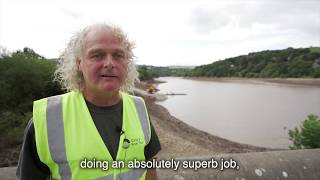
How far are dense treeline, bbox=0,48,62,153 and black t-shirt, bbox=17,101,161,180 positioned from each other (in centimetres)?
1233

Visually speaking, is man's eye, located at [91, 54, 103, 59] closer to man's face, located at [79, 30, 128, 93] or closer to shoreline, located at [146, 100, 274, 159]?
man's face, located at [79, 30, 128, 93]

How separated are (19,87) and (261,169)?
15.7 meters

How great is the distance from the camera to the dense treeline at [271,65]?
3479 inches

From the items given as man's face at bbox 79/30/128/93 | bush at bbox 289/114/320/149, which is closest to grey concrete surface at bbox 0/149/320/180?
man's face at bbox 79/30/128/93

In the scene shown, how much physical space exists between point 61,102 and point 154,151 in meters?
0.62

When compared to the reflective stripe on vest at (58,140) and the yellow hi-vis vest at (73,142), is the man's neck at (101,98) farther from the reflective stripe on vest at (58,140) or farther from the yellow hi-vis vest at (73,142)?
the reflective stripe on vest at (58,140)

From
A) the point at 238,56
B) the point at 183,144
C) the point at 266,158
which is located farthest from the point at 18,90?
the point at 238,56

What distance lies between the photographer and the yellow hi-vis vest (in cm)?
164

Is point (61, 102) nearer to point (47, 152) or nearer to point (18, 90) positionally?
point (47, 152)

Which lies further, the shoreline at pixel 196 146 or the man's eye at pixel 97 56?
the shoreline at pixel 196 146

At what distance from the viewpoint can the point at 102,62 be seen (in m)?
1.80

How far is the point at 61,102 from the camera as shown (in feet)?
5.86

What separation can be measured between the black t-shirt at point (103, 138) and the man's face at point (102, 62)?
128 mm

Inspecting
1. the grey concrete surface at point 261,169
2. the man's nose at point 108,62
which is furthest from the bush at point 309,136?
the man's nose at point 108,62
